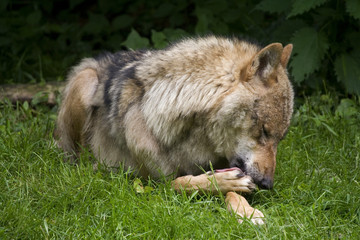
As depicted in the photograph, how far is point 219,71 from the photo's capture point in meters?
4.02

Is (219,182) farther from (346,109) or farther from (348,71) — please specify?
(348,71)

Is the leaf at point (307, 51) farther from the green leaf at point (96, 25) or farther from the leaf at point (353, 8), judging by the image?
the green leaf at point (96, 25)

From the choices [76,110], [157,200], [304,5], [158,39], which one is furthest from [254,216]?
[158,39]

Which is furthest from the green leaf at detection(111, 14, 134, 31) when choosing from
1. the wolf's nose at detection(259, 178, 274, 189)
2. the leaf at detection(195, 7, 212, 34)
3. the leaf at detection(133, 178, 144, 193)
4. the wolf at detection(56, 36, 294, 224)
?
the wolf's nose at detection(259, 178, 274, 189)

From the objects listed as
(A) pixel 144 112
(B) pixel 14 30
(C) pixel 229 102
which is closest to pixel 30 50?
(B) pixel 14 30

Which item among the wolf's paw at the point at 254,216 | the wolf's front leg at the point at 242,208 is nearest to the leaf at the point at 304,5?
the wolf's front leg at the point at 242,208

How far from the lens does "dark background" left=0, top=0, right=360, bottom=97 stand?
5.76m

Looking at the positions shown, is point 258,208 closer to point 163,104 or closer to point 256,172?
point 256,172

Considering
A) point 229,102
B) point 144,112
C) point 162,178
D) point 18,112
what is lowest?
point 18,112

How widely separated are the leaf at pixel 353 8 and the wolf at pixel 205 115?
1.51 m

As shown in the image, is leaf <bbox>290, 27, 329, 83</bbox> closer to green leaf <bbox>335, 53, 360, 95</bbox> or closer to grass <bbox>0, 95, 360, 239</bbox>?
green leaf <bbox>335, 53, 360, 95</bbox>

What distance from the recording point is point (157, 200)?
3.73 metres

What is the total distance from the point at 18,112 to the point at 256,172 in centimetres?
294

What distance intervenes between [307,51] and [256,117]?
80.5 inches
